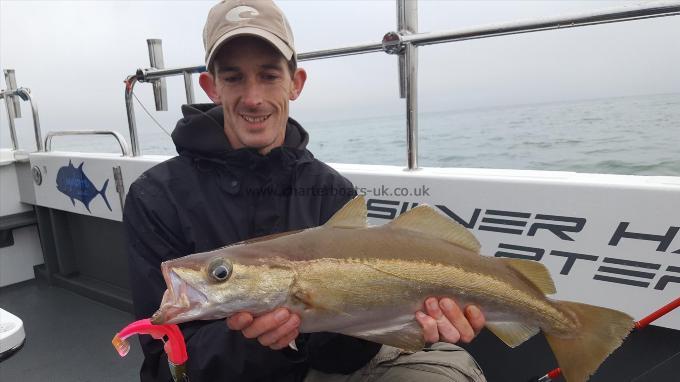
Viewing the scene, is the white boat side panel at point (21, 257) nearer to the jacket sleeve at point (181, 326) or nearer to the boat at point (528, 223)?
Result: the boat at point (528, 223)

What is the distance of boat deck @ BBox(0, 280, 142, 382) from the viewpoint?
A: 12.1ft

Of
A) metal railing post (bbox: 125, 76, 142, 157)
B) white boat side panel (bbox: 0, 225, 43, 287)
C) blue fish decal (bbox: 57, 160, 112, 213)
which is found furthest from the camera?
white boat side panel (bbox: 0, 225, 43, 287)

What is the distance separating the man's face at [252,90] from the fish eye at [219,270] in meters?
0.94

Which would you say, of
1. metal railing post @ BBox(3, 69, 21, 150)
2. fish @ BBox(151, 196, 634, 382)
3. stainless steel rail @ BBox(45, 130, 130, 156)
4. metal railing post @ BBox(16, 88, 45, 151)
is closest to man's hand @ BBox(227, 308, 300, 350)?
fish @ BBox(151, 196, 634, 382)

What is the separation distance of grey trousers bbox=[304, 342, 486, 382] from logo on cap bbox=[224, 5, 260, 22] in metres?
1.62

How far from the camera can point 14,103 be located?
632cm

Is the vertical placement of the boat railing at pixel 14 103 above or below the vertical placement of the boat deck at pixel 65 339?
above

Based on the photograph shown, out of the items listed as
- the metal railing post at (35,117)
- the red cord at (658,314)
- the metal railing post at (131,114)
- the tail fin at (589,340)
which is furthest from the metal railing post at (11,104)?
the red cord at (658,314)

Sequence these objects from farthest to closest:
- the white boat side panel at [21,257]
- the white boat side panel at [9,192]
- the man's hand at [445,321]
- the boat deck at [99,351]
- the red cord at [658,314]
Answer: the white boat side panel at [21,257] → the white boat side panel at [9,192] → the boat deck at [99,351] → the red cord at [658,314] → the man's hand at [445,321]

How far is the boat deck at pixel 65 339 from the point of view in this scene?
12.1 feet

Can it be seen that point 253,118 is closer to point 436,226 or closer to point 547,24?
point 436,226

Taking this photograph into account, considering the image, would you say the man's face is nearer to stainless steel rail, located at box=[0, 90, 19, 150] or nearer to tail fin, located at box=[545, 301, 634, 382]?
tail fin, located at box=[545, 301, 634, 382]

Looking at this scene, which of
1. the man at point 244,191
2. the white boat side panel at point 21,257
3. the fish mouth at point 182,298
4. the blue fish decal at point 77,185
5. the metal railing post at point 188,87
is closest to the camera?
the fish mouth at point 182,298

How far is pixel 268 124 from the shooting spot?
7.31 ft
